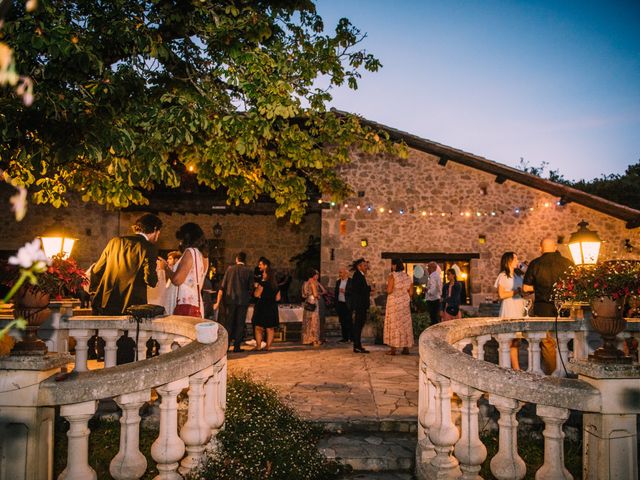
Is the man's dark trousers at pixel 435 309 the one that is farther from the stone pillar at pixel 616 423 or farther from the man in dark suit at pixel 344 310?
the stone pillar at pixel 616 423

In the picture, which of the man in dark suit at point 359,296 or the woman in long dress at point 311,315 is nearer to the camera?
the man in dark suit at point 359,296

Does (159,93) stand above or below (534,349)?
above

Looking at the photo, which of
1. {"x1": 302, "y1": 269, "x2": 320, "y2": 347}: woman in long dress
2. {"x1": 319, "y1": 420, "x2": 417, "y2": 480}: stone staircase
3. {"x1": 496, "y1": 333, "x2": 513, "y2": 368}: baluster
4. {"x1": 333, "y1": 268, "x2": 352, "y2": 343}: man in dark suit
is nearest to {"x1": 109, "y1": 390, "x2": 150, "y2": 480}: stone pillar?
{"x1": 319, "y1": 420, "x2": 417, "y2": 480}: stone staircase

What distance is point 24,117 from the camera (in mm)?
4496

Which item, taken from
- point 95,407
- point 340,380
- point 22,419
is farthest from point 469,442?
point 340,380

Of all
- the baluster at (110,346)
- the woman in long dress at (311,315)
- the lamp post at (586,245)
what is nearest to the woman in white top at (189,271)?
the baluster at (110,346)

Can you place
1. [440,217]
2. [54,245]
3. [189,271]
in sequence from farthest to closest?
[440,217]
[54,245]
[189,271]

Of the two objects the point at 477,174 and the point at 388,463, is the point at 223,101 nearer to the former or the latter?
the point at 388,463

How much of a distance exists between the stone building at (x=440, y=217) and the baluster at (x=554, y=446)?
11.0m

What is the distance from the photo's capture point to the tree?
14.5 feet

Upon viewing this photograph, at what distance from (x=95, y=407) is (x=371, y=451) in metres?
2.24

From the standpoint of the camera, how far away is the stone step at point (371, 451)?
366cm

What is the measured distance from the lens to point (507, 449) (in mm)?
2543

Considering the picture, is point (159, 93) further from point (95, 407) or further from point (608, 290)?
point (608, 290)
